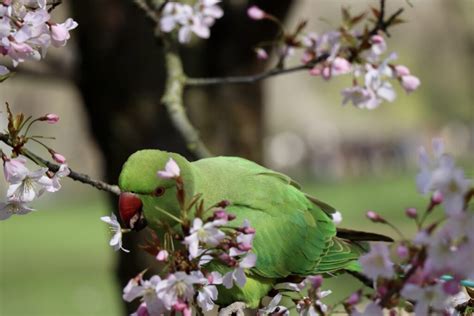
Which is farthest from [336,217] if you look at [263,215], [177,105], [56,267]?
[56,267]

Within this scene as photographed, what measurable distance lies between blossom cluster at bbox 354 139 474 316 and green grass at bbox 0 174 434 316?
7.42 m

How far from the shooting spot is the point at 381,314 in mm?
1145

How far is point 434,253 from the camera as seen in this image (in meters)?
1.06

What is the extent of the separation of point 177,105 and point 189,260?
1.38 m

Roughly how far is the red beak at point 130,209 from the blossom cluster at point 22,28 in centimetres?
41

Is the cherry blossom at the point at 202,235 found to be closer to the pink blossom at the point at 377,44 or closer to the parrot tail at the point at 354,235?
the parrot tail at the point at 354,235

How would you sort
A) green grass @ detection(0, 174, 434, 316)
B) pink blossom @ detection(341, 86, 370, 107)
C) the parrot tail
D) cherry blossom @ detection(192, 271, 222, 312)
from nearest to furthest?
cherry blossom @ detection(192, 271, 222, 312) < the parrot tail < pink blossom @ detection(341, 86, 370, 107) < green grass @ detection(0, 174, 434, 316)

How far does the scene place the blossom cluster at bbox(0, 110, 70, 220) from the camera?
5.30 ft

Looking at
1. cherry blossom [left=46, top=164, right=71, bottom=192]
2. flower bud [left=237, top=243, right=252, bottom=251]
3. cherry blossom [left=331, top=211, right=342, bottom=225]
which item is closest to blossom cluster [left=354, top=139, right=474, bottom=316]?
flower bud [left=237, top=243, right=252, bottom=251]

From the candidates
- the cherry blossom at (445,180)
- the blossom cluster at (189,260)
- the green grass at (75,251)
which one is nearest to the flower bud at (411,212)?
the cherry blossom at (445,180)

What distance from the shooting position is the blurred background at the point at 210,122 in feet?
14.2

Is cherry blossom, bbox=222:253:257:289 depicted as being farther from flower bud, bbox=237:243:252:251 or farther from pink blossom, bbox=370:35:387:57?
pink blossom, bbox=370:35:387:57

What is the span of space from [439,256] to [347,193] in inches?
666

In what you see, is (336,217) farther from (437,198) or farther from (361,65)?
(437,198)
